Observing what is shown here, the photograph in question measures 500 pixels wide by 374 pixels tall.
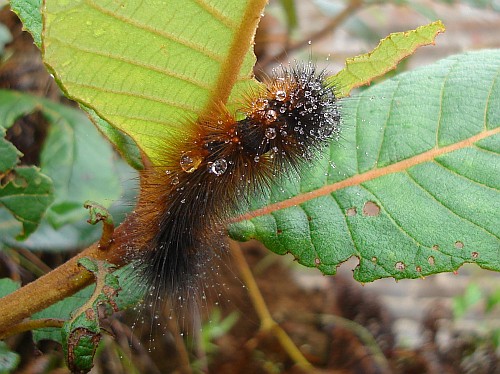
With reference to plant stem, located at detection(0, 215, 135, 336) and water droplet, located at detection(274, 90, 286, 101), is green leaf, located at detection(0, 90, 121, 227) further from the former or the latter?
water droplet, located at detection(274, 90, 286, 101)

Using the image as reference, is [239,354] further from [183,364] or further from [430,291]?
[430,291]

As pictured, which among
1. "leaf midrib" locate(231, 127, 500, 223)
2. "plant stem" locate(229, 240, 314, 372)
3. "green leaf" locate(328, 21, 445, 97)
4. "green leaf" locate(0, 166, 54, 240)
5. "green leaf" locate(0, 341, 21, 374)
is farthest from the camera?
"plant stem" locate(229, 240, 314, 372)

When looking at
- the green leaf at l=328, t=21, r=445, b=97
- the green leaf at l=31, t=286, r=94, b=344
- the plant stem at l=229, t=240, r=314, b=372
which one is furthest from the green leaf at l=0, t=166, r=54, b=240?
the plant stem at l=229, t=240, r=314, b=372

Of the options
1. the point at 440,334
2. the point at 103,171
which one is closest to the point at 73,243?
the point at 103,171

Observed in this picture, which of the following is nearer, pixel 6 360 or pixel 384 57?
pixel 384 57

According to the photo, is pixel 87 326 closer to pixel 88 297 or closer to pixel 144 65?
pixel 88 297

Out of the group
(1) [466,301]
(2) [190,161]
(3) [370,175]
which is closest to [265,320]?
(1) [466,301]
